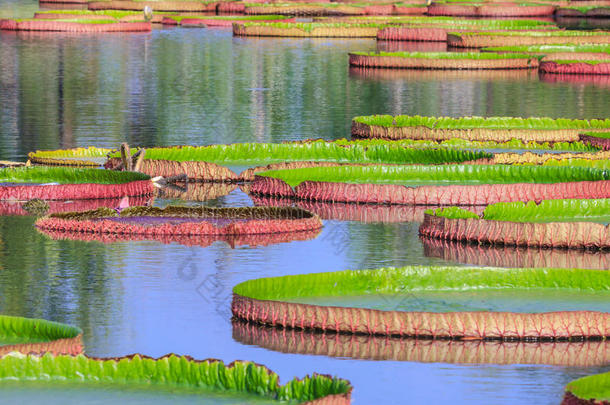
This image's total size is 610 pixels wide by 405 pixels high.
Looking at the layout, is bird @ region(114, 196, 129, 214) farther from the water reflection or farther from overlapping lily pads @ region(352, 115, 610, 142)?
overlapping lily pads @ region(352, 115, 610, 142)

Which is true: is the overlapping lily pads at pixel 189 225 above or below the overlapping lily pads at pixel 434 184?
below

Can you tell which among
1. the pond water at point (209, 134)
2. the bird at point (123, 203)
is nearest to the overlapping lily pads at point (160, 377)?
the pond water at point (209, 134)

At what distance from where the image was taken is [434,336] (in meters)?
7.71

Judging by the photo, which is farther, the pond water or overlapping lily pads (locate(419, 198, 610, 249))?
Answer: overlapping lily pads (locate(419, 198, 610, 249))

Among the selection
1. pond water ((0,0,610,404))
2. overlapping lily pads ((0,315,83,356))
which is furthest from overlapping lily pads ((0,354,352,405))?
pond water ((0,0,610,404))

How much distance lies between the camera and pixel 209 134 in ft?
60.5

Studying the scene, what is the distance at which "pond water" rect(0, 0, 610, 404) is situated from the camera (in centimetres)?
747

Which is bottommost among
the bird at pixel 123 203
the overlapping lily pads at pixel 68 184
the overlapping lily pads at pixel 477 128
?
the bird at pixel 123 203

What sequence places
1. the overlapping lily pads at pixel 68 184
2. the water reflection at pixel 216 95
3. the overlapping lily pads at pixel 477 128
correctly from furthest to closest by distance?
the water reflection at pixel 216 95
the overlapping lily pads at pixel 477 128
the overlapping lily pads at pixel 68 184

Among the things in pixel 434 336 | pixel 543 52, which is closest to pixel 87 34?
pixel 543 52

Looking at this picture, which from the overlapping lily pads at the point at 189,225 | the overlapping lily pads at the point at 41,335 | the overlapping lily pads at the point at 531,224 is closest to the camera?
the overlapping lily pads at the point at 41,335

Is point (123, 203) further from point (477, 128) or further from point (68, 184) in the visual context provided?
point (477, 128)

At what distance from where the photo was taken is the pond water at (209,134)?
7.47m

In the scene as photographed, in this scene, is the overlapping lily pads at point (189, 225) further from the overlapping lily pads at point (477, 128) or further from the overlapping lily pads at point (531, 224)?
the overlapping lily pads at point (477, 128)
